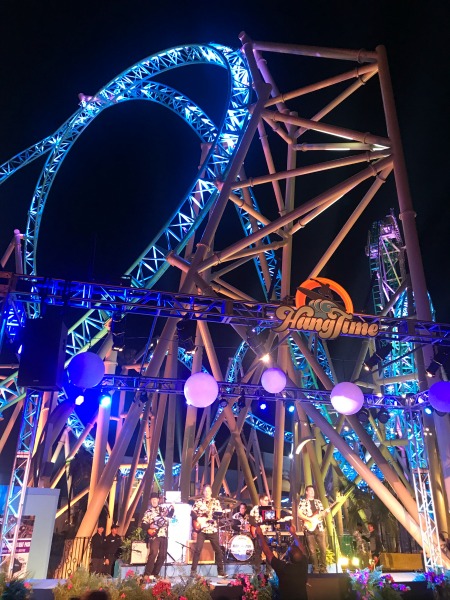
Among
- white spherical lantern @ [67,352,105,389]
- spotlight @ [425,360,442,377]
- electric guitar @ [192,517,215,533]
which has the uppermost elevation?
spotlight @ [425,360,442,377]

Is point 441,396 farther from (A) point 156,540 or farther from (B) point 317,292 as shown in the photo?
(A) point 156,540

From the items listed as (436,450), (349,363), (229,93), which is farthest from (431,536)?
(349,363)

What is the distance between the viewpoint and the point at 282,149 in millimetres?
22531

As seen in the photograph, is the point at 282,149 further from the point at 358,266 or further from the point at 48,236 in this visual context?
the point at 48,236

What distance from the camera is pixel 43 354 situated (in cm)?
891

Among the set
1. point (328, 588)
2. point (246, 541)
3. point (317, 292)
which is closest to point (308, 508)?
point (246, 541)

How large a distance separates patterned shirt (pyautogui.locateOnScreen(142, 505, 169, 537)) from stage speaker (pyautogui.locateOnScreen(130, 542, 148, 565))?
1.46m

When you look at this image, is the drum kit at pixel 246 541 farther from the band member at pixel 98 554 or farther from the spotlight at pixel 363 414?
the spotlight at pixel 363 414

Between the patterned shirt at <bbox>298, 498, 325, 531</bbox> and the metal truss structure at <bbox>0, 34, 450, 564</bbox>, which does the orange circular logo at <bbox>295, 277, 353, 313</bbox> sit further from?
the patterned shirt at <bbox>298, 498, 325, 531</bbox>

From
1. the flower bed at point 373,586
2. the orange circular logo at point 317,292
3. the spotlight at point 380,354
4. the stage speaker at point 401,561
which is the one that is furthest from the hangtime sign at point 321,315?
the stage speaker at point 401,561

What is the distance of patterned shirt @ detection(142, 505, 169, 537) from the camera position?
36.1ft

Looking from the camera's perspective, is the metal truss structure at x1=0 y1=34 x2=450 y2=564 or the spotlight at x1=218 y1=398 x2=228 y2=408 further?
the spotlight at x1=218 y1=398 x2=228 y2=408

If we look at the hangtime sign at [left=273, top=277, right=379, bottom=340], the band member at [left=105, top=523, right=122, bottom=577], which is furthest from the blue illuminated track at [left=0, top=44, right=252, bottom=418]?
the band member at [left=105, top=523, right=122, bottom=577]

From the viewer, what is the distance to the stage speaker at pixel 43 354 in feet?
28.6
